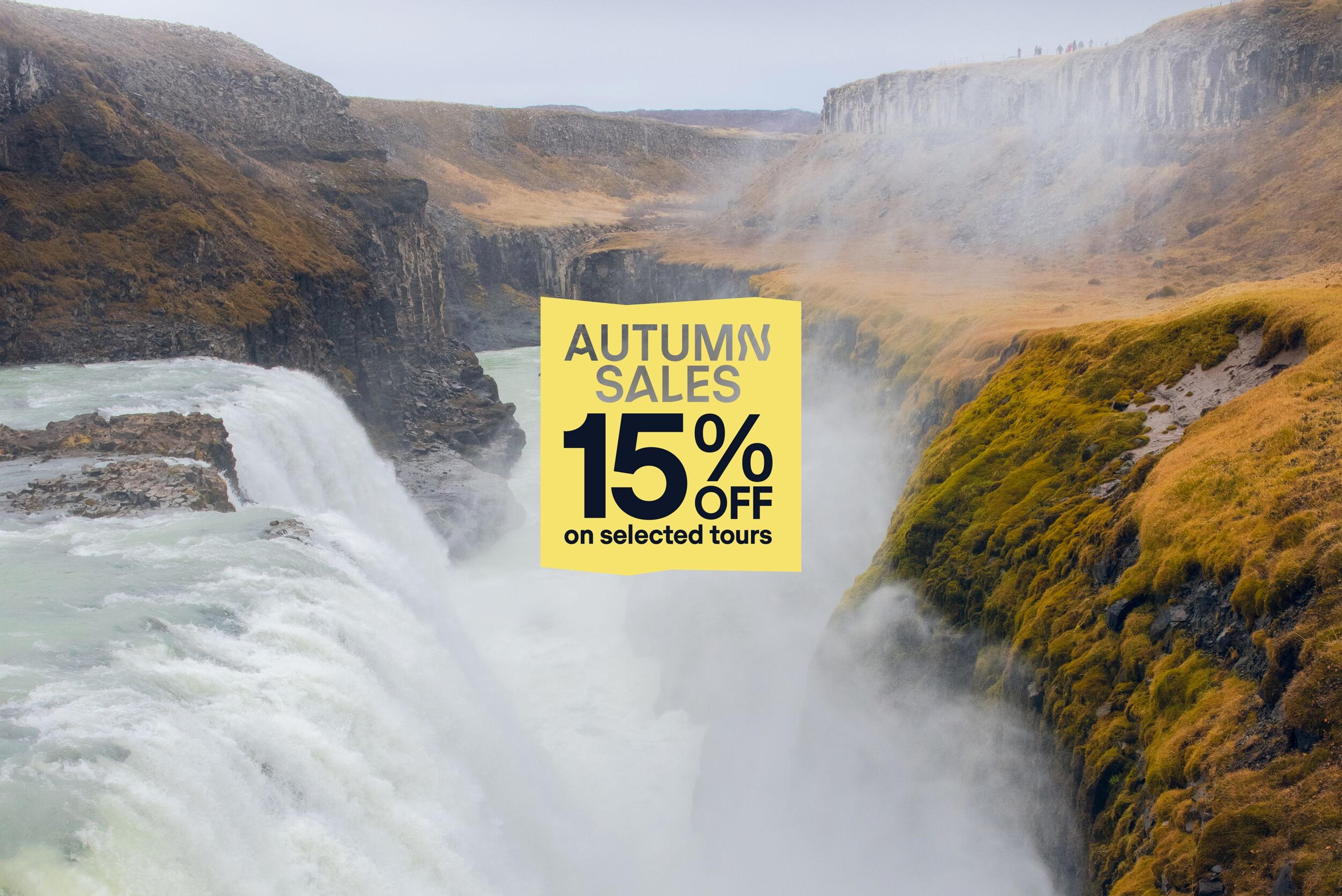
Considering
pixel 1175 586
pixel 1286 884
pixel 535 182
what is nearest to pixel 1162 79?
pixel 1175 586

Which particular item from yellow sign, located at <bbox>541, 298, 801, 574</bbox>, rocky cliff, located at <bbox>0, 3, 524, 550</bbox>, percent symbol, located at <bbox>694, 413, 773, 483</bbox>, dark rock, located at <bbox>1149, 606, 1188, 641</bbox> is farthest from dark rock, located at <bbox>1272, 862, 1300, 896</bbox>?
rocky cliff, located at <bbox>0, 3, 524, 550</bbox>

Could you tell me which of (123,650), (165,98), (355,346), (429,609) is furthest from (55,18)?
(123,650)

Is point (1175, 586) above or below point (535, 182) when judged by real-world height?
below

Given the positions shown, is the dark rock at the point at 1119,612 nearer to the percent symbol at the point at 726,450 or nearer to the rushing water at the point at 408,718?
the rushing water at the point at 408,718

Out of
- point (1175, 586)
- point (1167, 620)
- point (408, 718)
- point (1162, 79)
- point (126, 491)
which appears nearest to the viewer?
point (1167, 620)

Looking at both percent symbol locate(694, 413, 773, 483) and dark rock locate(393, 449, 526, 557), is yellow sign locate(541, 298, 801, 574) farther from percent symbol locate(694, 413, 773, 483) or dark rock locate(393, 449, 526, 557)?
dark rock locate(393, 449, 526, 557)

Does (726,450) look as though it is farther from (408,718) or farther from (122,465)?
(122,465)
